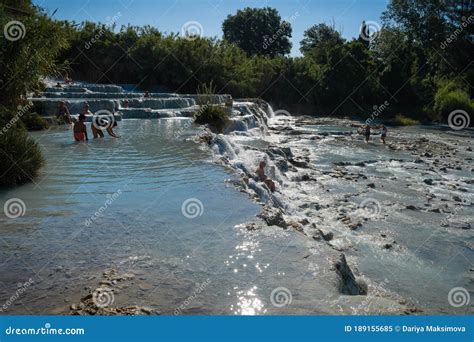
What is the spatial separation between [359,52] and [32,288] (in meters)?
38.8

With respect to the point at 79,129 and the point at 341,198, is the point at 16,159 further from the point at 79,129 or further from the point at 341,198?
the point at 341,198

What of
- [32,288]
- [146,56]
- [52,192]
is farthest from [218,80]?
[32,288]

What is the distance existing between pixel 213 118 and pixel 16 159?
9.52 metres

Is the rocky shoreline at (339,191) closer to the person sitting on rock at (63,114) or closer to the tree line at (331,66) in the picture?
the person sitting on rock at (63,114)

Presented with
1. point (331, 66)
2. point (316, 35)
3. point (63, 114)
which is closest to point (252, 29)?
point (316, 35)

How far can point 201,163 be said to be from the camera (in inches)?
365

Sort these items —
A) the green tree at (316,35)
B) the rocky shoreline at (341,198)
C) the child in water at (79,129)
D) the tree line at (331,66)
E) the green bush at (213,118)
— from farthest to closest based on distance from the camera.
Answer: the green tree at (316,35) → the tree line at (331,66) → the green bush at (213,118) → the child in water at (79,129) → the rocky shoreline at (341,198)

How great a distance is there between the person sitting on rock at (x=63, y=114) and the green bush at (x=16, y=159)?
7032mm

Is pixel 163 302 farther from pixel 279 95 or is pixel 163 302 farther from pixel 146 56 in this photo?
pixel 279 95

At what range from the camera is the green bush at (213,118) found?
15922mm

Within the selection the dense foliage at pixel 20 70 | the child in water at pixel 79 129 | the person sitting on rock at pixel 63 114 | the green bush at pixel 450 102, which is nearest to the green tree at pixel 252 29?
the green bush at pixel 450 102

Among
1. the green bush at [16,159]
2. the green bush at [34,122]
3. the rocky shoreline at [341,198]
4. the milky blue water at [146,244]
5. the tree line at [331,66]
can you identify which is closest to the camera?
the milky blue water at [146,244]

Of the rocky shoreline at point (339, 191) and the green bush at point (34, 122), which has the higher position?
the green bush at point (34, 122)

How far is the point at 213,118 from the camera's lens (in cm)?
1622
